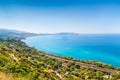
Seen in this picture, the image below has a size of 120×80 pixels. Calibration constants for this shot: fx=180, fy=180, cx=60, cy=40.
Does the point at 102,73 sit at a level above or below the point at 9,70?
below

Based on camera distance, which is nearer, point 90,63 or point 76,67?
point 76,67

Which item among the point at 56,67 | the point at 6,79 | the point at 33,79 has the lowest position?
the point at 56,67

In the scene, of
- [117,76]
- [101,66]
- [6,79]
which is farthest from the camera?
[101,66]

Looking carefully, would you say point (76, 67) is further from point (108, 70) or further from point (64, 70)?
point (108, 70)

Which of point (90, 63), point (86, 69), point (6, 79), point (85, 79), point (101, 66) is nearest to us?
point (6, 79)

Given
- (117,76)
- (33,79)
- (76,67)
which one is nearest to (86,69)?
(76,67)

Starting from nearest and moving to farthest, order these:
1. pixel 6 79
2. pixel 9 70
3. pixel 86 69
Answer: pixel 6 79, pixel 9 70, pixel 86 69

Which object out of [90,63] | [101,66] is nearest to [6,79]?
[101,66]

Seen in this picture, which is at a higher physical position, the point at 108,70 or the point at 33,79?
the point at 33,79

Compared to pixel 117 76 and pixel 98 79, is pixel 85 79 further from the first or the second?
pixel 117 76
